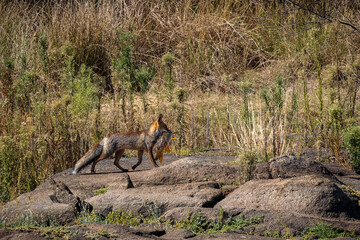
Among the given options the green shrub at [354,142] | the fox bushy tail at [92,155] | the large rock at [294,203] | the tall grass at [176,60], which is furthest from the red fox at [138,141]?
the green shrub at [354,142]

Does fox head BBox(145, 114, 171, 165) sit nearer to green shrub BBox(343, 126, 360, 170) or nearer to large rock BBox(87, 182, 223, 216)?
large rock BBox(87, 182, 223, 216)

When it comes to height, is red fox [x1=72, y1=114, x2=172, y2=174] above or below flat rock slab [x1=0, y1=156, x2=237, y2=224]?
above

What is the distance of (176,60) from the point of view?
12164 millimetres

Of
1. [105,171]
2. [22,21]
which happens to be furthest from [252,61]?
[105,171]

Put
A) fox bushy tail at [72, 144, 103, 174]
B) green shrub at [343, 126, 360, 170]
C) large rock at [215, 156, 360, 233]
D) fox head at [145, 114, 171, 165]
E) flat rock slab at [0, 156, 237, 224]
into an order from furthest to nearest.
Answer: green shrub at [343, 126, 360, 170], fox bushy tail at [72, 144, 103, 174], fox head at [145, 114, 171, 165], flat rock slab at [0, 156, 237, 224], large rock at [215, 156, 360, 233]

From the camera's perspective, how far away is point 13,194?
19.4 feet

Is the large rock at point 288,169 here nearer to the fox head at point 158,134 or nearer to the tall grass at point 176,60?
the fox head at point 158,134

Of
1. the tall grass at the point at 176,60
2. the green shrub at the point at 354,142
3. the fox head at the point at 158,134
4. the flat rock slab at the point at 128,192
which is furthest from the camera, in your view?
the tall grass at the point at 176,60

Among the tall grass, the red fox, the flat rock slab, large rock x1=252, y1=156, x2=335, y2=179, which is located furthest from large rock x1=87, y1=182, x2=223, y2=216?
the tall grass

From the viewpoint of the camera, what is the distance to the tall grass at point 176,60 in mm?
7957

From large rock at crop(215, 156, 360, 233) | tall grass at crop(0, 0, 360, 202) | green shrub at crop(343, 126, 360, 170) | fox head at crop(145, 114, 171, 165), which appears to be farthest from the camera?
tall grass at crop(0, 0, 360, 202)

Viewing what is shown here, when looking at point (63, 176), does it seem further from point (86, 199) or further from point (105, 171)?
point (86, 199)

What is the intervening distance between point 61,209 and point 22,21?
9.63 meters

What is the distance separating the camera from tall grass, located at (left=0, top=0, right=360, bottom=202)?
26.1 ft
